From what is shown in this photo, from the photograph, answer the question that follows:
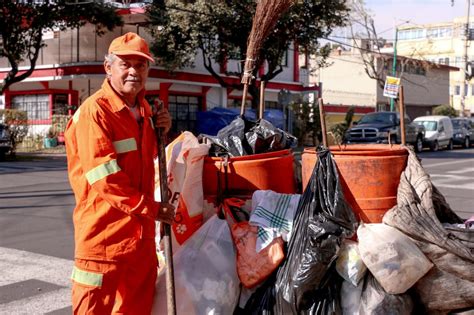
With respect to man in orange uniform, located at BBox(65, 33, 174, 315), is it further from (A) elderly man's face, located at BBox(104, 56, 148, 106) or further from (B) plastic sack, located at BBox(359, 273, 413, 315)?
(B) plastic sack, located at BBox(359, 273, 413, 315)

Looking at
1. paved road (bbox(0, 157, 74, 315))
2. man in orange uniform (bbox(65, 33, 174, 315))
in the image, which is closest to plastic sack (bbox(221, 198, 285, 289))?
man in orange uniform (bbox(65, 33, 174, 315))

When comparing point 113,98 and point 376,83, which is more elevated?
point 376,83

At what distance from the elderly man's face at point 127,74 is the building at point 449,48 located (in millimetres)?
62996

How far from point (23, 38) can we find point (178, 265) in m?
23.0

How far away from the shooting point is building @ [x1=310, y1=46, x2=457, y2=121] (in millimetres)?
46781

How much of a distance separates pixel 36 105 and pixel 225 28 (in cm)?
1197

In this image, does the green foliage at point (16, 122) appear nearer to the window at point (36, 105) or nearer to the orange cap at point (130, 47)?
the window at point (36, 105)

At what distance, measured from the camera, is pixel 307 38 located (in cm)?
2467

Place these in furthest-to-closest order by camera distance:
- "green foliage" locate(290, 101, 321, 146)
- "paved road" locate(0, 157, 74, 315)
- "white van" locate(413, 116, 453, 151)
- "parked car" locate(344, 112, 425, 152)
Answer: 1. "white van" locate(413, 116, 453, 151)
2. "green foliage" locate(290, 101, 321, 146)
3. "parked car" locate(344, 112, 425, 152)
4. "paved road" locate(0, 157, 74, 315)

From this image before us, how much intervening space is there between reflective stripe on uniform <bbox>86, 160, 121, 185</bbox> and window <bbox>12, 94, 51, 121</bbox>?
28439 mm

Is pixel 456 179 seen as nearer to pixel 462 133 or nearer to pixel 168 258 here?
pixel 168 258

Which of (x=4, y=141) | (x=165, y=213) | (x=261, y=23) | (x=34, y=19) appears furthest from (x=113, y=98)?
(x=34, y=19)

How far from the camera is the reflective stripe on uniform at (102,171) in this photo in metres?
2.90

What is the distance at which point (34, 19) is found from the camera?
2345cm
